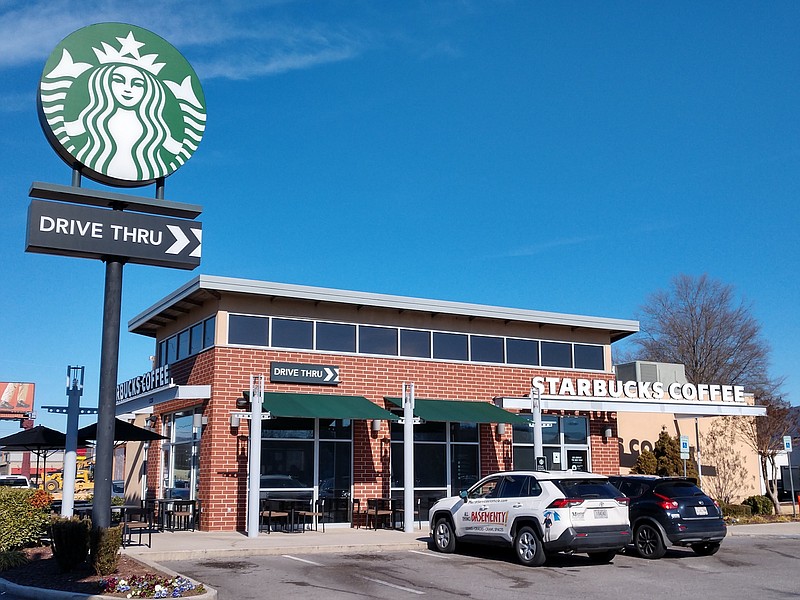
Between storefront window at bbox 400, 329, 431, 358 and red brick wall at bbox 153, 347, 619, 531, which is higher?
storefront window at bbox 400, 329, 431, 358

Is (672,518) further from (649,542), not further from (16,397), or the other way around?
(16,397)

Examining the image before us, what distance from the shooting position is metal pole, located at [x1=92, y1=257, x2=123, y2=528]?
12852 millimetres

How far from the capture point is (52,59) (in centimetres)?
1333

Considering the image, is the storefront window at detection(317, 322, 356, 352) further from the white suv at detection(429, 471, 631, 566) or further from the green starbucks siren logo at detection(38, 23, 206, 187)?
the green starbucks siren logo at detection(38, 23, 206, 187)

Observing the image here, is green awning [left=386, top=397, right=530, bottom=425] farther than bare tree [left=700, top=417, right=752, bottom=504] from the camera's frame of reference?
No

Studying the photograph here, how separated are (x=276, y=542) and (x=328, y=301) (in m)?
6.73

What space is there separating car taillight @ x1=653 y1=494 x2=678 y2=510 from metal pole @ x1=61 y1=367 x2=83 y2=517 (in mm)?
11950

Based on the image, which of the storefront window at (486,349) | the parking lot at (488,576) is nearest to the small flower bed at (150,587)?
the parking lot at (488,576)

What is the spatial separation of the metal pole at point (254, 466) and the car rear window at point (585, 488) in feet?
24.8

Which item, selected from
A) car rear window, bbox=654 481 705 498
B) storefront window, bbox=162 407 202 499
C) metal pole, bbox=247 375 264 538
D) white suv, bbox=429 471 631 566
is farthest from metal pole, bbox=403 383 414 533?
car rear window, bbox=654 481 705 498

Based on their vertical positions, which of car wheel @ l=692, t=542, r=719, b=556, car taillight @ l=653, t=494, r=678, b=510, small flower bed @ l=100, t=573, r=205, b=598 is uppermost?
car taillight @ l=653, t=494, r=678, b=510

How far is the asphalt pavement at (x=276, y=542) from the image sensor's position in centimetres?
1617

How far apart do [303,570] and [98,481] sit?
380cm

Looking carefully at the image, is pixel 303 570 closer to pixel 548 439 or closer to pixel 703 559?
pixel 703 559
